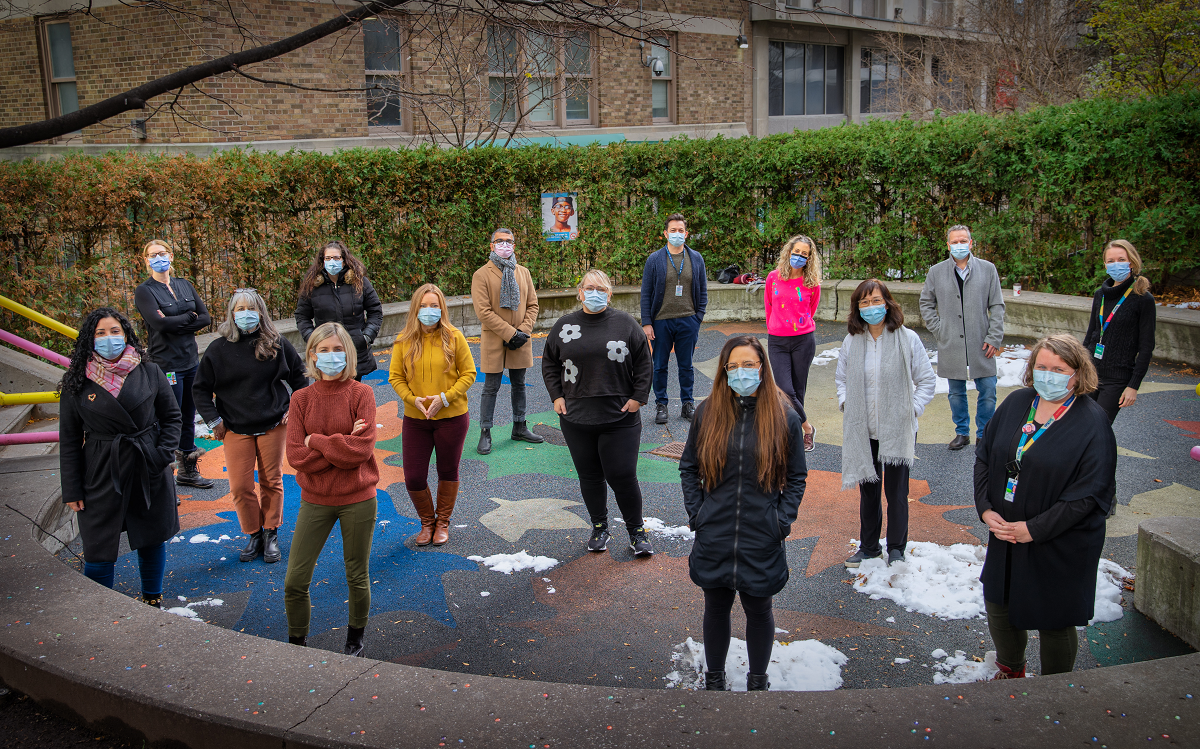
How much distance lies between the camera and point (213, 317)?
38.0 feet

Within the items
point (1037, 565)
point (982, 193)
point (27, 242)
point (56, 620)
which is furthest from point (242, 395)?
point (982, 193)

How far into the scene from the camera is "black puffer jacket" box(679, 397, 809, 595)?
13.3 ft

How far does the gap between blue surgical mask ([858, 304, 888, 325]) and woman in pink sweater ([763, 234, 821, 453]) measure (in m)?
2.59

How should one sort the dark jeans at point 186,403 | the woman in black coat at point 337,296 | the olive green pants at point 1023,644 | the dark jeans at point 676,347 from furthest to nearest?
the dark jeans at point 676,347, the woman in black coat at point 337,296, the dark jeans at point 186,403, the olive green pants at point 1023,644

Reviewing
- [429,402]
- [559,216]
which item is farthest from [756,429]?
[559,216]

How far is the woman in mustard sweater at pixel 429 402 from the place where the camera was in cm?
623

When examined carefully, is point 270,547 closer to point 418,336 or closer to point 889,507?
point 418,336

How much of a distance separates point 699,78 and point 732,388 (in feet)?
67.5

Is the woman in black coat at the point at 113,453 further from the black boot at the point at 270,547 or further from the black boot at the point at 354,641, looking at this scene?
the black boot at the point at 354,641

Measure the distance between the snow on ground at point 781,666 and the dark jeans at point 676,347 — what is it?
4.60 m

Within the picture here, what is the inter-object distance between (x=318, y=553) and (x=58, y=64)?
54.1 feet

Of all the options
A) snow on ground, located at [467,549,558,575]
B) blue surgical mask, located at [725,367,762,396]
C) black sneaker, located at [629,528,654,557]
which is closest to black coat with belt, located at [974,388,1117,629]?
blue surgical mask, located at [725,367,762,396]

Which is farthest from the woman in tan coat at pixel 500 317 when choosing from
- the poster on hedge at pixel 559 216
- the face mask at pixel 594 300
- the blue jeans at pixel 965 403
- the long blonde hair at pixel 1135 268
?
the poster on hedge at pixel 559 216

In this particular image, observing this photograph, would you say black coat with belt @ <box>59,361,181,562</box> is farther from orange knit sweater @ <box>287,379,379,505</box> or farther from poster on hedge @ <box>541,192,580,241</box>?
poster on hedge @ <box>541,192,580,241</box>
